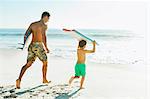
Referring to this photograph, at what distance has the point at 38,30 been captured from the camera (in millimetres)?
5098

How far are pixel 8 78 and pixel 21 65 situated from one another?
0.68ft

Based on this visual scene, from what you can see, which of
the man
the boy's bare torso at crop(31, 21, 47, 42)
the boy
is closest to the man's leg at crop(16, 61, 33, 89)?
the man

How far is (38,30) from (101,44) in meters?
0.74

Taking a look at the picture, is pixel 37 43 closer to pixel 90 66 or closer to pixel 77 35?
pixel 77 35

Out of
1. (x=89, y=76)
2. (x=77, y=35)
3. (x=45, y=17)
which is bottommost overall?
(x=89, y=76)

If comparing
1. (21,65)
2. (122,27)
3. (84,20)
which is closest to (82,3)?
(84,20)

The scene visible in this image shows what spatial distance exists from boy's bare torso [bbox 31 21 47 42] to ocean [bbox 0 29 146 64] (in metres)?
0.10

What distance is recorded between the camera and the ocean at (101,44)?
523cm

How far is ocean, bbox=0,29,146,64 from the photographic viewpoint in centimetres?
523

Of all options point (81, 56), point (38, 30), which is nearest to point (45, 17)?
point (38, 30)

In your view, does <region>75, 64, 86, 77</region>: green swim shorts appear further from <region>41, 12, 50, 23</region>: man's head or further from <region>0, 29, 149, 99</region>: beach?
<region>41, 12, 50, 23</region>: man's head

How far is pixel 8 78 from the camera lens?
16.9 feet

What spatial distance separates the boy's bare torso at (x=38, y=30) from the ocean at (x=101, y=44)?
10 centimetres

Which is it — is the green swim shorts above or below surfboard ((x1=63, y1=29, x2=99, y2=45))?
below
